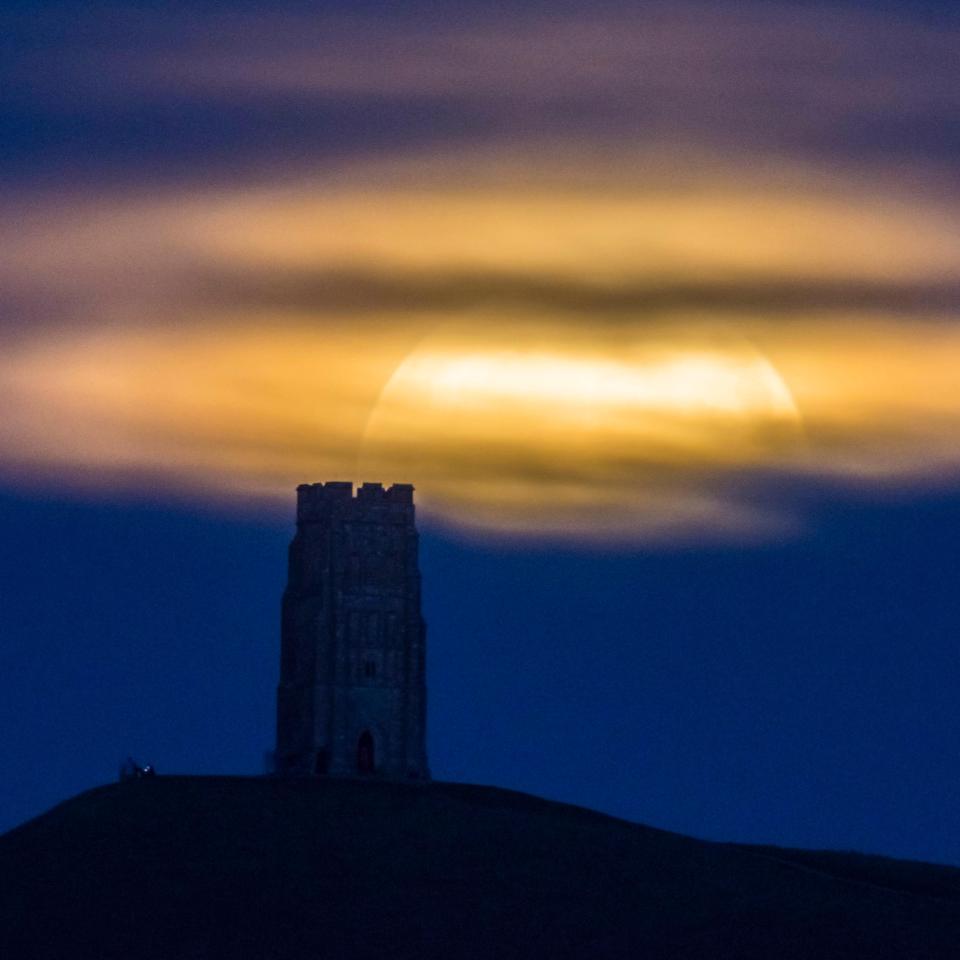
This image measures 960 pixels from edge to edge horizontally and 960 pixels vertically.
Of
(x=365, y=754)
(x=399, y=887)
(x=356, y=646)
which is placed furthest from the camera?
(x=356, y=646)

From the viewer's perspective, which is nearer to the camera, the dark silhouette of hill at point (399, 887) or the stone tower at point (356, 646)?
the dark silhouette of hill at point (399, 887)

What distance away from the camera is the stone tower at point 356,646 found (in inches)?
5955

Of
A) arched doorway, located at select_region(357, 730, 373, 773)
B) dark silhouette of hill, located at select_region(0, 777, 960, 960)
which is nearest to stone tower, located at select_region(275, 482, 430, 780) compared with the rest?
arched doorway, located at select_region(357, 730, 373, 773)

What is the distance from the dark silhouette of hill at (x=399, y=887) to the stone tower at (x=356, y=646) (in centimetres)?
1667

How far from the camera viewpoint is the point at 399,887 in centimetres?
12106

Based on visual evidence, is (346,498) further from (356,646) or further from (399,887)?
(399,887)

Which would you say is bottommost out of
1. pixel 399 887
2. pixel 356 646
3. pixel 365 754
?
pixel 399 887

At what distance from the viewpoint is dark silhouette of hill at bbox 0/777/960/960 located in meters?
116

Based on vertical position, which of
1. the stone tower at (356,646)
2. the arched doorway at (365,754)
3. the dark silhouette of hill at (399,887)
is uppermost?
the stone tower at (356,646)

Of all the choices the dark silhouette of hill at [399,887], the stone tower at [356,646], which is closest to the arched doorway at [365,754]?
the stone tower at [356,646]

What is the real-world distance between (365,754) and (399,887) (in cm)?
3021

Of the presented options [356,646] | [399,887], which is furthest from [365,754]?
[399,887]

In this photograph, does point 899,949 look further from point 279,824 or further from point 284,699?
point 284,699

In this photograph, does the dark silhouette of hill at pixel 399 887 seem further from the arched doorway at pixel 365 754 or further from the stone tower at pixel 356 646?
the stone tower at pixel 356 646
